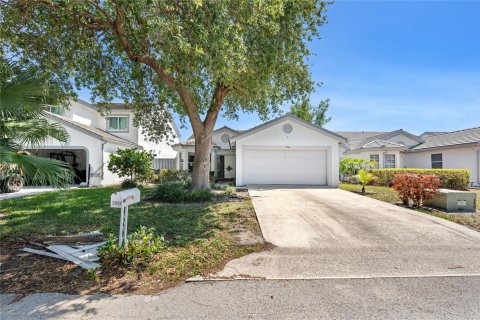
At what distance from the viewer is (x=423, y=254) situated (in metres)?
5.07

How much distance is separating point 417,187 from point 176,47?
30.1 ft

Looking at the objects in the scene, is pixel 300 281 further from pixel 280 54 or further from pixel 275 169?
pixel 275 169

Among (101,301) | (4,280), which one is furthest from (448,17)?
(4,280)

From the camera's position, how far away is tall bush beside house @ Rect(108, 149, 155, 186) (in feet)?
50.8

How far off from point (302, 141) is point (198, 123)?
8.34 metres

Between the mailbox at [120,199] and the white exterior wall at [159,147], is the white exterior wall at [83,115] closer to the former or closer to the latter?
the white exterior wall at [159,147]

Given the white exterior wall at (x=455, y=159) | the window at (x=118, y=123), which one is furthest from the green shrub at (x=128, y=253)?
the white exterior wall at (x=455, y=159)

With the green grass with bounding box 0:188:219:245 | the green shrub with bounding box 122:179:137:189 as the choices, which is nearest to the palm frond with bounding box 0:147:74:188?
the green grass with bounding box 0:188:219:245

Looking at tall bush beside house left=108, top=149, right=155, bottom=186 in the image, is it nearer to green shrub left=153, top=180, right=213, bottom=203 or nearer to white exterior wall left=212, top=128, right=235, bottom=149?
green shrub left=153, top=180, right=213, bottom=203

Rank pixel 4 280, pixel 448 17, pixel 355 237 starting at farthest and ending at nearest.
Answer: pixel 448 17, pixel 355 237, pixel 4 280

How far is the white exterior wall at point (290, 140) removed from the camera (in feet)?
57.2

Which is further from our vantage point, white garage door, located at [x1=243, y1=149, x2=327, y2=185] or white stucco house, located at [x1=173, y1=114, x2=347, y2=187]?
white garage door, located at [x1=243, y1=149, x2=327, y2=185]

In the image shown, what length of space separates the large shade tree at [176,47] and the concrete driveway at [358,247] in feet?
13.5

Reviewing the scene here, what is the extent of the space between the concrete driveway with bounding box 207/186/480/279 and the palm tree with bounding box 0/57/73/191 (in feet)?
11.4
